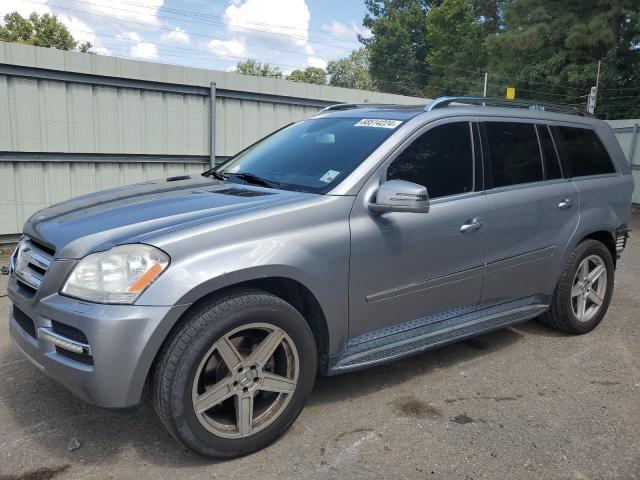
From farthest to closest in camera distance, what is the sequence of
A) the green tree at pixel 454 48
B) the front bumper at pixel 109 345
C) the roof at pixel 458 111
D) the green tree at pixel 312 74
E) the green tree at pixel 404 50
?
the green tree at pixel 312 74
the green tree at pixel 404 50
the green tree at pixel 454 48
the roof at pixel 458 111
the front bumper at pixel 109 345

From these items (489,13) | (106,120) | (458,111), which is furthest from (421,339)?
(489,13)

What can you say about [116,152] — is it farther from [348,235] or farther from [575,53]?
[575,53]

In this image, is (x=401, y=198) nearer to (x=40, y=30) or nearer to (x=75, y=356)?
(x=75, y=356)

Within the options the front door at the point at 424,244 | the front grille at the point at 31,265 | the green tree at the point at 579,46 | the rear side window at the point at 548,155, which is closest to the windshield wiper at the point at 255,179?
the front door at the point at 424,244

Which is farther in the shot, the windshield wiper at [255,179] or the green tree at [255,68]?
the green tree at [255,68]

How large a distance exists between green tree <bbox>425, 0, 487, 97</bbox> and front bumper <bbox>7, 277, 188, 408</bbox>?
49742mm

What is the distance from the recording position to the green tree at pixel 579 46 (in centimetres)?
2489

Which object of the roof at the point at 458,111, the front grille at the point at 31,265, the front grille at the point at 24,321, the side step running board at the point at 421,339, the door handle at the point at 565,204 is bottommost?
the side step running board at the point at 421,339

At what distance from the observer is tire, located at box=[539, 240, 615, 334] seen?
4.39 m

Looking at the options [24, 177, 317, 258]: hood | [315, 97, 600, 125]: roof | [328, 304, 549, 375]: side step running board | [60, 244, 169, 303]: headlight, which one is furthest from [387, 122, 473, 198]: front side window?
[60, 244, 169, 303]: headlight

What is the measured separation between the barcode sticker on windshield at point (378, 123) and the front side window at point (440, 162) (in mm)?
187

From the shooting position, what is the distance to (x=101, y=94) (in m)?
7.64

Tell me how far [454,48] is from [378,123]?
56.0m

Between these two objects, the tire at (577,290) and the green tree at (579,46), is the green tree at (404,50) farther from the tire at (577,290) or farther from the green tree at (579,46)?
the tire at (577,290)
